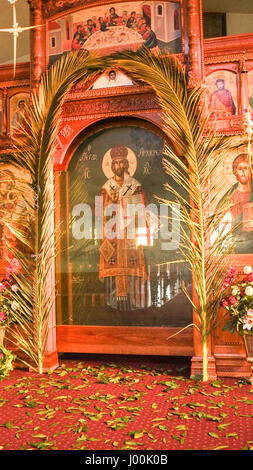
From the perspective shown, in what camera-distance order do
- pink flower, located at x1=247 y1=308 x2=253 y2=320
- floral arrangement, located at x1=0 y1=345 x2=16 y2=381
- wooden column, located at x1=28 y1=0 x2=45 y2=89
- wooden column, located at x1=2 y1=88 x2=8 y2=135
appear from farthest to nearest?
wooden column, located at x1=2 y1=88 x2=8 y2=135 < wooden column, located at x1=28 y1=0 x2=45 y2=89 < floral arrangement, located at x1=0 y1=345 x2=16 y2=381 < pink flower, located at x1=247 y1=308 x2=253 y2=320

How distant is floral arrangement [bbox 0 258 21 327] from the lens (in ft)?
14.9

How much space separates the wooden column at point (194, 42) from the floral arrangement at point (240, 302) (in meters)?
1.95

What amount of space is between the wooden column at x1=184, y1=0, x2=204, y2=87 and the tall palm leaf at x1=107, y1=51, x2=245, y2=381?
0.15m

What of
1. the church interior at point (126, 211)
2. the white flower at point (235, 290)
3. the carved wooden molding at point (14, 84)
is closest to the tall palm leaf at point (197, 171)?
the church interior at point (126, 211)

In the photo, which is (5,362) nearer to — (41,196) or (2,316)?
(2,316)

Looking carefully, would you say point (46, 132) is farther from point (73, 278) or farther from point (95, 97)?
point (73, 278)

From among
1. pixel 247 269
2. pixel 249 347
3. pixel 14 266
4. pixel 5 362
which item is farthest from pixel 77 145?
pixel 249 347

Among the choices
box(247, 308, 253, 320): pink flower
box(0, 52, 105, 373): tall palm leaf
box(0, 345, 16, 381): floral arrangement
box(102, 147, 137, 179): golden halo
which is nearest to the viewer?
box(247, 308, 253, 320): pink flower

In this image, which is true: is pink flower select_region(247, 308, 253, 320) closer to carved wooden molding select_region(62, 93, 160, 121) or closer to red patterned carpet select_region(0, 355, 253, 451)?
red patterned carpet select_region(0, 355, 253, 451)

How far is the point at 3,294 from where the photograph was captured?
15.3 ft

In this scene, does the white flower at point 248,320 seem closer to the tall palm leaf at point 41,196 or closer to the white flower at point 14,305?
the tall palm leaf at point 41,196

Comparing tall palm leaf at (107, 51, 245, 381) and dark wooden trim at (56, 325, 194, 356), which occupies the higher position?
tall palm leaf at (107, 51, 245, 381)

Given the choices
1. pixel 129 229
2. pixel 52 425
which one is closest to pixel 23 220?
pixel 129 229

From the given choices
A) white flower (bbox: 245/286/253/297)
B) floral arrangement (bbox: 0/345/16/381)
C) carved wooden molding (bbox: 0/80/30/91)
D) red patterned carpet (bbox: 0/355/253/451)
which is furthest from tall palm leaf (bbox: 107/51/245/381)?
floral arrangement (bbox: 0/345/16/381)
